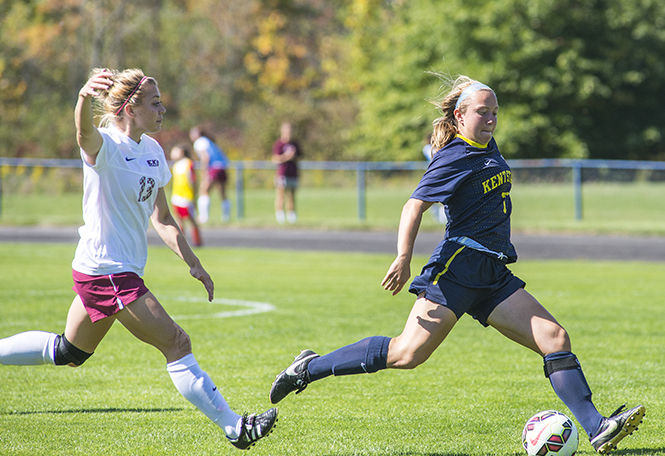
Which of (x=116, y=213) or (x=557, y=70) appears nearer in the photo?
(x=116, y=213)

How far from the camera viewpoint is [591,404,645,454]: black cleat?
4828mm

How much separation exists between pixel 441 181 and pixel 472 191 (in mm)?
201

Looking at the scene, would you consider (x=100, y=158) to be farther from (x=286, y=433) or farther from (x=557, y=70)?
(x=557, y=70)

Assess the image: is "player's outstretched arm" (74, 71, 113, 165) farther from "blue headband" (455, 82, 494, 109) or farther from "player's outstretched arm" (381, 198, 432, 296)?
"blue headband" (455, 82, 494, 109)

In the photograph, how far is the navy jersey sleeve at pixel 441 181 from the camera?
5.06 m

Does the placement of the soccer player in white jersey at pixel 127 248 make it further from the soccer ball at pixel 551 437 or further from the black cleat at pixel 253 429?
the soccer ball at pixel 551 437

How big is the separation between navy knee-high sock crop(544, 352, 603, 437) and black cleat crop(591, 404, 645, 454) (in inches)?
2.9

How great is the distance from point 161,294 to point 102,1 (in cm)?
3928

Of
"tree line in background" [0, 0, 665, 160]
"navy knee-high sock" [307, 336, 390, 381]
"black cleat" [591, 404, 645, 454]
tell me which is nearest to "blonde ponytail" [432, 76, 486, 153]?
"navy knee-high sock" [307, 336, 390, 381]

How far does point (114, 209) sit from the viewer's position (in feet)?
16.7

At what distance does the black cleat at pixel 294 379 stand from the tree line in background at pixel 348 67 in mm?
33965

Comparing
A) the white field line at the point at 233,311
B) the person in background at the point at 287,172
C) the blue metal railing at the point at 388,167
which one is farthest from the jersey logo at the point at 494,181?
the blue metal railing at the point at 388,167

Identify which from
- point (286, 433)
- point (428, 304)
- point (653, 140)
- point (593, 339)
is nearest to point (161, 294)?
point (593, 339)

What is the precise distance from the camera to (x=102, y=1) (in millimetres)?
48469
